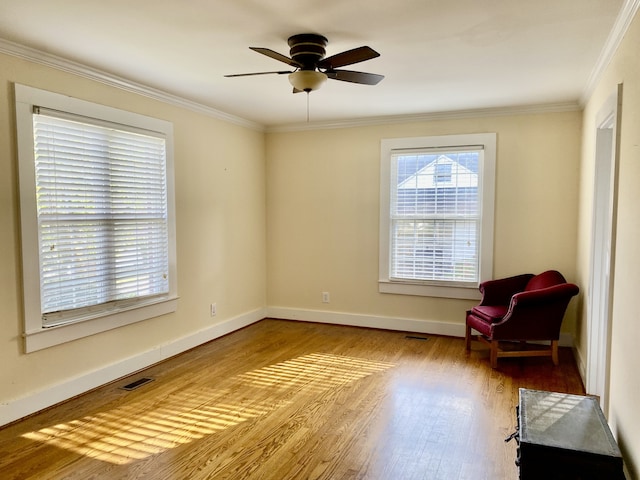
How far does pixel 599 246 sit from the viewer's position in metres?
3.28

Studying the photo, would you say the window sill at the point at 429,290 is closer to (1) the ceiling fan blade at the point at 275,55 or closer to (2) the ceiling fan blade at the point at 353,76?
(2) the ceiling fan blade at the point at 353,76

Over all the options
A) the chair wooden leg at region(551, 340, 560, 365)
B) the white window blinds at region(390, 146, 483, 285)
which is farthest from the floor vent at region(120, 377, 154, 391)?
the chair wooden leg at region(551, 340, 560, 365)

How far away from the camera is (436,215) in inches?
191

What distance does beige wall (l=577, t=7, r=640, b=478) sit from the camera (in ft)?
6.66

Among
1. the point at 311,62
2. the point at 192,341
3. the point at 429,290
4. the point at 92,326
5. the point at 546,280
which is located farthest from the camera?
the point at 429,290

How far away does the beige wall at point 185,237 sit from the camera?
9.35 ft

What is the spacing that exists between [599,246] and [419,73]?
5.96 ft

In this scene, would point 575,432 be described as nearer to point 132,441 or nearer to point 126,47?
point 132,441

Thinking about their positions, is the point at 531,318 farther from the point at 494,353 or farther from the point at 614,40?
the point at 614,40

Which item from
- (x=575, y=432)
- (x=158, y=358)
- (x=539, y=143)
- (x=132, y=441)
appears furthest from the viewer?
(x=539, y=143)

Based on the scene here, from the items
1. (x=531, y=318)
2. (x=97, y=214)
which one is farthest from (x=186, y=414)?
(x=531, y=318)

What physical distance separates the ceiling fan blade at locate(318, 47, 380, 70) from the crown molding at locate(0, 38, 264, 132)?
5.80 ft

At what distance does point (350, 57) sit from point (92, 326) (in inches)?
104

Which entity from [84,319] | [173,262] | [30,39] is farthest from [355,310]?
[30,39]
